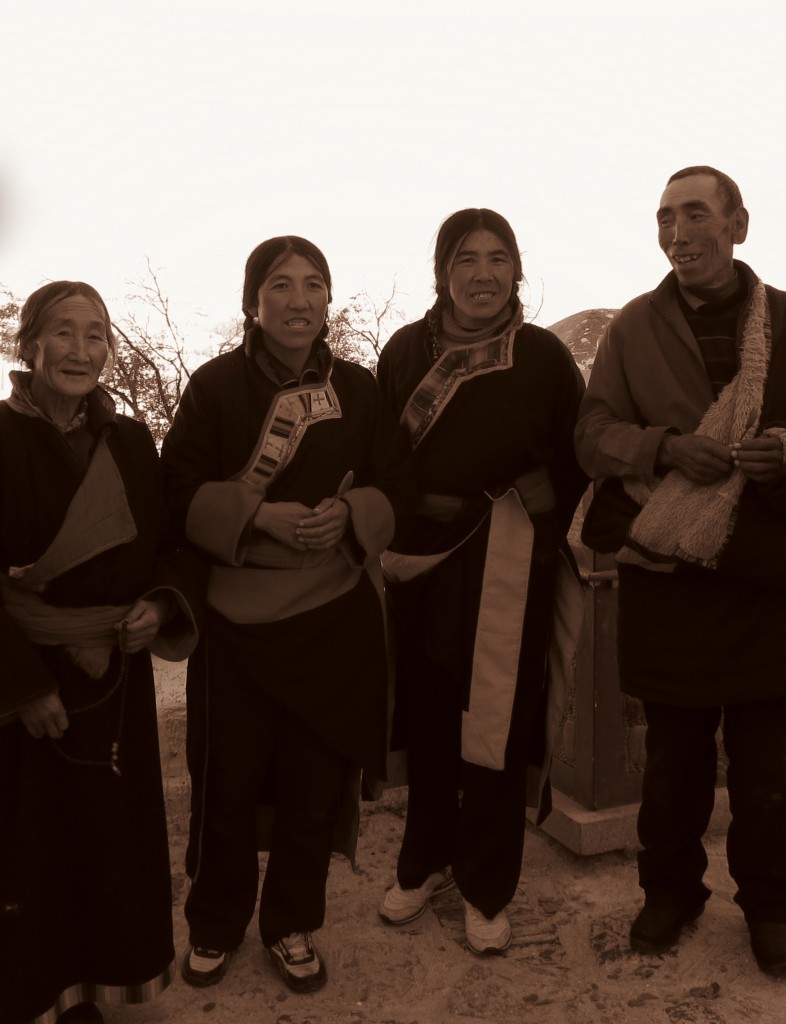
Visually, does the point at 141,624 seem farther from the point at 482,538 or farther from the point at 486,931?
the point at 486,931

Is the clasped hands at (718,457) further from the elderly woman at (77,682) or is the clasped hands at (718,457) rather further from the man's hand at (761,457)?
the elderly woman at (77,682)

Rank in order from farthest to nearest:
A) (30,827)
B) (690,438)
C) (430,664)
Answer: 1. (430,664)
2. (690,438)
3. (30,827)

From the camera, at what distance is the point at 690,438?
7.16 feet

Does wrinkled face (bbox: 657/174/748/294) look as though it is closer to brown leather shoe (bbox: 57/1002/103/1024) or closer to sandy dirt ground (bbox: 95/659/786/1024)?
sandy dirt ground (bbox: 95/659/786/1024)

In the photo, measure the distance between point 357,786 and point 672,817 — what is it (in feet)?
2.72

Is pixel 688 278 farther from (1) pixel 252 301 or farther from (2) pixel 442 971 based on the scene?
(2) pixel 442 971

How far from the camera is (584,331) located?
3.65 m

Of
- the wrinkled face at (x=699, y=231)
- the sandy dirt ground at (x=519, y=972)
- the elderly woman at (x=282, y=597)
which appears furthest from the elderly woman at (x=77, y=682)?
the wrinkled face at (x=699, y=231)

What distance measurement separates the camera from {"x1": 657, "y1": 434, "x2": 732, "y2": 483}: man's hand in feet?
7.07

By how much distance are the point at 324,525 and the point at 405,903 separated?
119 centimetres

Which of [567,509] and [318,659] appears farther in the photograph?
[567,509]

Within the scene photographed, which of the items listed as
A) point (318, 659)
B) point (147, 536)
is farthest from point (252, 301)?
point (318, 659)

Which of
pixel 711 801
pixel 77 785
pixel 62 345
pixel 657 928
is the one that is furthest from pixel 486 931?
pixel 62 345

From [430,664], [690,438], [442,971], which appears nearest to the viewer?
[690,438]
